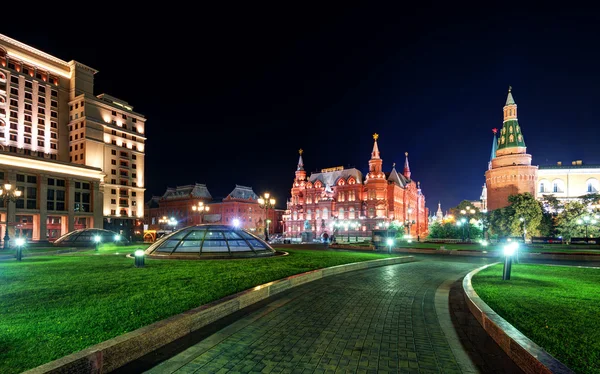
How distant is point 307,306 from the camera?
856 centimetres

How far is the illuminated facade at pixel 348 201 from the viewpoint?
82688 millimetres

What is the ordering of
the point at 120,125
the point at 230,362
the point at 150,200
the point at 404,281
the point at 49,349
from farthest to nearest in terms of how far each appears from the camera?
1. the point at 150,200
2. the point at 120,125
3. the point at 404,281
4. the point at 230,362
5. the point at 49,349

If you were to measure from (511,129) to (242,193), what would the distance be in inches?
2920

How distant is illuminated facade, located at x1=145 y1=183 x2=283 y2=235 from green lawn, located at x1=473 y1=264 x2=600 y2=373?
294 feet

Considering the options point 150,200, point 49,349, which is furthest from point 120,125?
point 49,349

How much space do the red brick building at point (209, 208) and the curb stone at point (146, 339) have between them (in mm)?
90597

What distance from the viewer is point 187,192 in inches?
4141

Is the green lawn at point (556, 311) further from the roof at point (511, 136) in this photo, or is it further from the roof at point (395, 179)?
the roof at point (395, 179)

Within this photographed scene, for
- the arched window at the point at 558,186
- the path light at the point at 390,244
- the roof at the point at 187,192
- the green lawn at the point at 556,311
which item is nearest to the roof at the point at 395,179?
the arched window at the point at 558,186

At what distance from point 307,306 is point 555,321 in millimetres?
5163

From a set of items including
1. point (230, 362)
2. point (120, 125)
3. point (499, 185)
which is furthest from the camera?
point (499, 185)

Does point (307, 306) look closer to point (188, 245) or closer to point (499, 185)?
point (188, 245)

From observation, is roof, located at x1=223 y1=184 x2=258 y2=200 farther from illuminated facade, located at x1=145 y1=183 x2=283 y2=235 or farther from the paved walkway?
the paved walkway

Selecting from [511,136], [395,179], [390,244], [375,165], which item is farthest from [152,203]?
[511,136]
